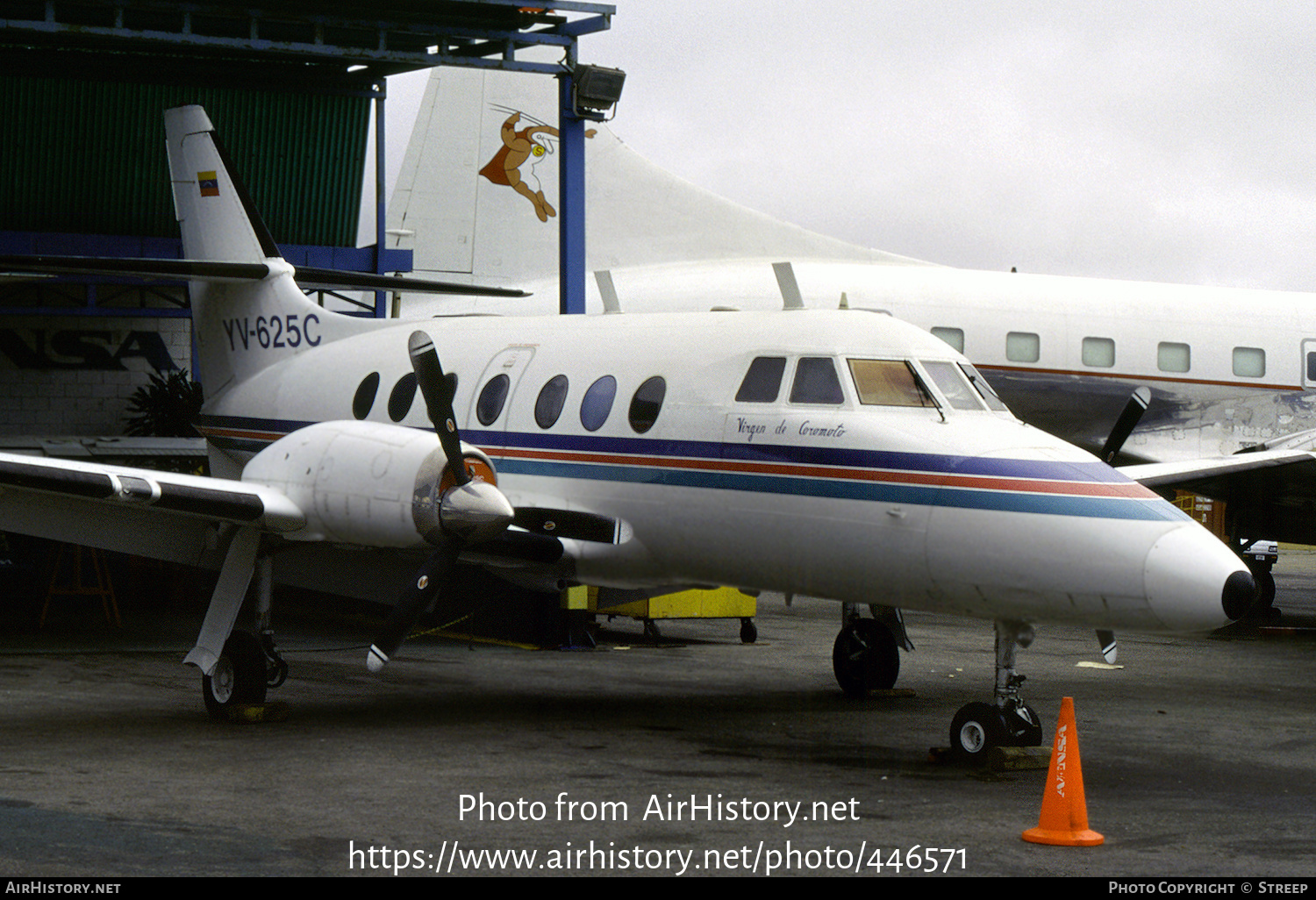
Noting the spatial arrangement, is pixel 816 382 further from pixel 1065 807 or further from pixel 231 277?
pixel 231 277

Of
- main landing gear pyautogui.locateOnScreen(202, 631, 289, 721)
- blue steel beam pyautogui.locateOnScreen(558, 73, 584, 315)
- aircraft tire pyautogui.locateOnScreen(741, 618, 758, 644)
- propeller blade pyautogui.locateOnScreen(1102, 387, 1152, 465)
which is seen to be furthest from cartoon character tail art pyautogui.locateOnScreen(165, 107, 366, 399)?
propeller blade pyautogui.locateOnScreen(1102, 387, 1152, 465)

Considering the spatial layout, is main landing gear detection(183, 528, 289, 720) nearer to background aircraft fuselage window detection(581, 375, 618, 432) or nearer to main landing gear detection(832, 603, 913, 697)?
background aircraft fuselage window detection(581, 375, 618, 432)

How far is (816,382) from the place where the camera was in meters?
10.5

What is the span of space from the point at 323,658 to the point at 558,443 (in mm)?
5141

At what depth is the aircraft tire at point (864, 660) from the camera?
1344 cm

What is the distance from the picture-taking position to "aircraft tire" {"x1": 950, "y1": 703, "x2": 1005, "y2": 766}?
9.91 meters

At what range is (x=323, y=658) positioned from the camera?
15633 mm

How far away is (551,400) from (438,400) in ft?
5.29

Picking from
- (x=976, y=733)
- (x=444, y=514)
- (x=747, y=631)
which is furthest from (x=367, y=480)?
(x=747, y=631)

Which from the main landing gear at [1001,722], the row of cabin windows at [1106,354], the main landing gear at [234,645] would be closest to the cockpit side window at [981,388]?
the main landing gear at [1001,722]

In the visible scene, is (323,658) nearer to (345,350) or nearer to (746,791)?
(345,350)

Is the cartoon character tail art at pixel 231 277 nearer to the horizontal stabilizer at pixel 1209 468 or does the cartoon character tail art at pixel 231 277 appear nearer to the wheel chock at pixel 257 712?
the wheel chock at pixel 257 712

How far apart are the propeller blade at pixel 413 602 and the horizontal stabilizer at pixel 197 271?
15.8 ft

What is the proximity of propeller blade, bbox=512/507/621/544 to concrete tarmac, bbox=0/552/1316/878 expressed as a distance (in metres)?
1.49
